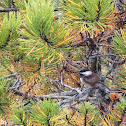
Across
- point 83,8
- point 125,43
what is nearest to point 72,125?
point 125,43

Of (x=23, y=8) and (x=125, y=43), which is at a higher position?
(x=23, y=8)

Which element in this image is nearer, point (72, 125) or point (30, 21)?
point (30, 21)

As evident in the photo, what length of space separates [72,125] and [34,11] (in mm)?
732

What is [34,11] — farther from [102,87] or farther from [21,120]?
[102,87]

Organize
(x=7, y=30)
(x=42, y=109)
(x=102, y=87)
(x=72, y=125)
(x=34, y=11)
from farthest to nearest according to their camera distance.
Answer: (x=102, y=87)
(x=72, y=125)
(x=42, y=109)
(x=7, y=30)
(x=34, y=11)

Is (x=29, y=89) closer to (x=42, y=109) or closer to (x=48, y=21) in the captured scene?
(x=42, y=109)

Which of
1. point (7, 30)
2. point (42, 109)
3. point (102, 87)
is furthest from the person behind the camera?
point (102, 87)

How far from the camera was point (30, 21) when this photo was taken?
2.06 ft

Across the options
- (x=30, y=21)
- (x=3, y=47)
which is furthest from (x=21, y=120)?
(x=30, y=21)

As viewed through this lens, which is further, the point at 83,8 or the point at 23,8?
the point at 23,8

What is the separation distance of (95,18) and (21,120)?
2.16 ft

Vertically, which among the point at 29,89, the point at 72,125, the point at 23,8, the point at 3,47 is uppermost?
the point at 23,8

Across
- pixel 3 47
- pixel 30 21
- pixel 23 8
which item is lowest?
pixel 3 47

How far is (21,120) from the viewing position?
2.86 feet
